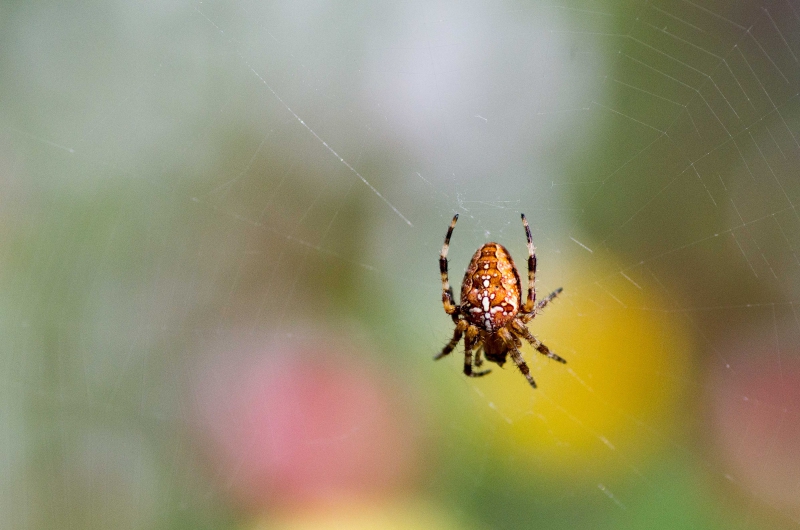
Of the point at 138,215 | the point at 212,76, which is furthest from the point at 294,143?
the point at 138,215

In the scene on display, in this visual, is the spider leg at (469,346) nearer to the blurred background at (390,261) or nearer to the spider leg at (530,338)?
the spider leg at (530,338)

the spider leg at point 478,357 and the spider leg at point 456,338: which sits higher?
the spider leg at point 478,357

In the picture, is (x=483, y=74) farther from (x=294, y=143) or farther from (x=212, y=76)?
(x=212, y=76)

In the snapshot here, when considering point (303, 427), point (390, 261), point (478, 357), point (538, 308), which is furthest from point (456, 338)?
point (390, 261)

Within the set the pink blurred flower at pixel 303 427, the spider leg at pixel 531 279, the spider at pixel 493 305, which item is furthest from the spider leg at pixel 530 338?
the pink blurred flower at pixel 303 427

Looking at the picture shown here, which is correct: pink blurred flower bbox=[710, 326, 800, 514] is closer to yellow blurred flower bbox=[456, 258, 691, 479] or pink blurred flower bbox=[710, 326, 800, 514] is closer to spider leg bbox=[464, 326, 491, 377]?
Answer: yellow blurred flower bbox=[456, 258, 691, 479]

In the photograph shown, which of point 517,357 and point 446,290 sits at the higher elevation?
point 446,290

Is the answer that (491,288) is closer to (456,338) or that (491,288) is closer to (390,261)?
(456,338)
